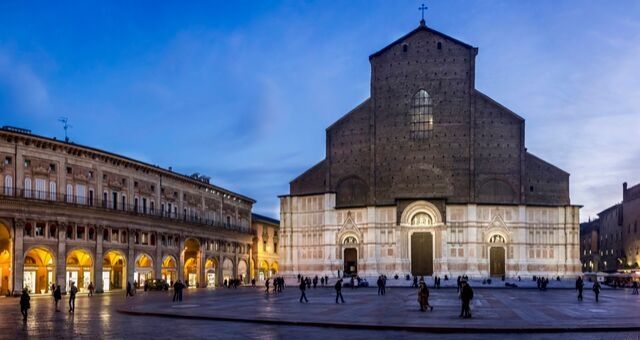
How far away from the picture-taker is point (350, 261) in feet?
255

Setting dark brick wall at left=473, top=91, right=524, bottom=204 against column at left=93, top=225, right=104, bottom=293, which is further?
dark brick wall at left=473, top=91, right=524, bottom=204

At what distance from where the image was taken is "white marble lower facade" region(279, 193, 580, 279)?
7381 cm

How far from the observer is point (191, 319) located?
27141 mm

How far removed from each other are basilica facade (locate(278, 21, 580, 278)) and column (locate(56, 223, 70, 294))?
95.2 ft

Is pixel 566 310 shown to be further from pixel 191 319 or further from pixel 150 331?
pixel 150 331

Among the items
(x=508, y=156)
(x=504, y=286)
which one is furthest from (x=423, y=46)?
(x=504, y=286)

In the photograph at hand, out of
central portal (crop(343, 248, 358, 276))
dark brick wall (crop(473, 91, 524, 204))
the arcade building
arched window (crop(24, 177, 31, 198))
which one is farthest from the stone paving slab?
central portal (crop(343, 248, 358, 276))

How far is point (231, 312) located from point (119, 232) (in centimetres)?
3541

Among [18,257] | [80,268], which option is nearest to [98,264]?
[80,268]

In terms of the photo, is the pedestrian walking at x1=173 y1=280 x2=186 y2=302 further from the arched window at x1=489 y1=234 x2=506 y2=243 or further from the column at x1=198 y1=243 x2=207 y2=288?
the arched window at x1=489 y1=234 x2=506 y2=243

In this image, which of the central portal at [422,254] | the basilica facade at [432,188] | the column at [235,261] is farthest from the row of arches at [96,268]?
the central portal at [422,254]

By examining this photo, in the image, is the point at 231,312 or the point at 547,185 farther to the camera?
the point at 547,185

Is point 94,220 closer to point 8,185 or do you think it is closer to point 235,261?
point 8,185

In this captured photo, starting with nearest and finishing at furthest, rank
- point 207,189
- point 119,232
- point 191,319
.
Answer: point 191,319
point 119,232
point 207,189
